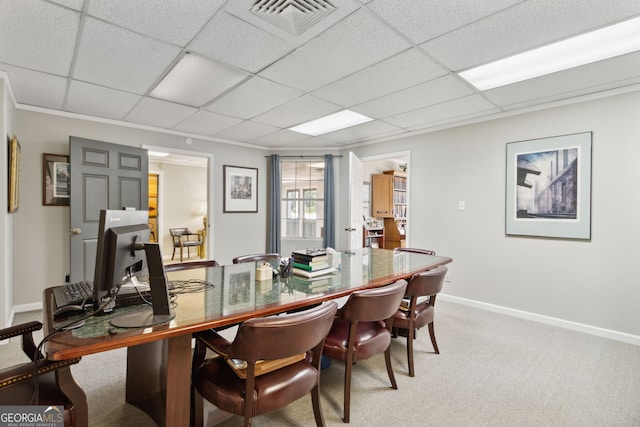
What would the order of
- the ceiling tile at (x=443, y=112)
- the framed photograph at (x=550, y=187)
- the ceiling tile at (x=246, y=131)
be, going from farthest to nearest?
the ceiling tile at (x=246, y=131)
the ceiling tile at (x=443, y=112)
the framed photograph at (x=550, y=187)

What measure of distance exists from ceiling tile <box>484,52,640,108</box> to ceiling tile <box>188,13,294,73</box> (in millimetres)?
2187

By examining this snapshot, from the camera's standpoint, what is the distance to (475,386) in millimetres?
2172

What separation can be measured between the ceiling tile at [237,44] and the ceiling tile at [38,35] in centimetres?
75

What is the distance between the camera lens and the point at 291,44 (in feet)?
7.18

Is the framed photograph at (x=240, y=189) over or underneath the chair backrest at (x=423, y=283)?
over

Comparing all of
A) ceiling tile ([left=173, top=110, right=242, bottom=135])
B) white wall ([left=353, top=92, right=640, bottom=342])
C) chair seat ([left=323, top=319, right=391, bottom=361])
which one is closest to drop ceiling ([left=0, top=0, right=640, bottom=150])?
ceiling tile ([left=173, top=110, right=242, bottom=135])

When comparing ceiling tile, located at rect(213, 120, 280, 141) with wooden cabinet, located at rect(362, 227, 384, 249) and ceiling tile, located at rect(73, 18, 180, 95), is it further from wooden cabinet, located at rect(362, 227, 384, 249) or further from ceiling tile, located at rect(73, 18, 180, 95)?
wooden cabinet, located at rect(362, 227, 384, 249)

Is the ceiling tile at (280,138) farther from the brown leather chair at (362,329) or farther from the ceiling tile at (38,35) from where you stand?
the brown leather chair at (362,329)

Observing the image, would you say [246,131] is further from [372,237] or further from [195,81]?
[372,237]

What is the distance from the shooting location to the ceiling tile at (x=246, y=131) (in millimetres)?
4277

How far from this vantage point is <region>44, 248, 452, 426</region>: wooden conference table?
1130 millimetres

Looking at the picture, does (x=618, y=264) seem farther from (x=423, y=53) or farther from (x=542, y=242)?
(x=423, y=53)

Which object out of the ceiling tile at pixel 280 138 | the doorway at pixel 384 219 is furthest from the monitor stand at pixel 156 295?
the doorway at pixel 384 219

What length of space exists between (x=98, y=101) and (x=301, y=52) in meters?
2.51
